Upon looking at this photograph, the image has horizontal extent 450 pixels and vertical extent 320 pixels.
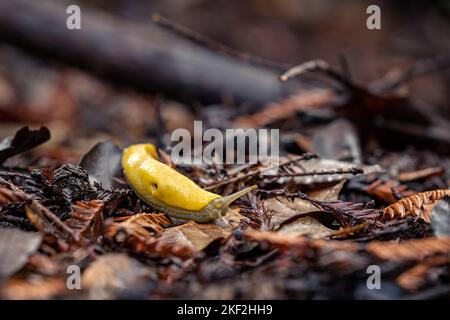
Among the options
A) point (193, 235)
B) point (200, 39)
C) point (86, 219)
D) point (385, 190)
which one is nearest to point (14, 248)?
point (86, 219)

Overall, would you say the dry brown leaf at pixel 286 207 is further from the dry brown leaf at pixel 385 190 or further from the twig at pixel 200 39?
the twig at pixel 200 39

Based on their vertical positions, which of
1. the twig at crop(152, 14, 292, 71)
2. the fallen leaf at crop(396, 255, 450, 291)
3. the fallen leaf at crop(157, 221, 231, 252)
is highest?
the twig at crop(152, 14, 292, 71)

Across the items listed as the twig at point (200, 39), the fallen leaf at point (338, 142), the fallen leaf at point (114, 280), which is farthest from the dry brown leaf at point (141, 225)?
the twig at point (200, 39)

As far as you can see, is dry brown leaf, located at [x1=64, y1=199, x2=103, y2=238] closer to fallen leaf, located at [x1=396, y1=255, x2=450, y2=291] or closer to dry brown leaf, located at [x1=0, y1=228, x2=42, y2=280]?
dry brown leaf, located at [x1=0, y1=228, x2=42, y2=280]

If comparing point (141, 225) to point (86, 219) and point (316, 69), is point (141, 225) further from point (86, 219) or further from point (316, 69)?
point (316, 69)

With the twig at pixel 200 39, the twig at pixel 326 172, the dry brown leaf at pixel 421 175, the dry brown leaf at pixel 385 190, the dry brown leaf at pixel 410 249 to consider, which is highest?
the twig at pixel 200 39

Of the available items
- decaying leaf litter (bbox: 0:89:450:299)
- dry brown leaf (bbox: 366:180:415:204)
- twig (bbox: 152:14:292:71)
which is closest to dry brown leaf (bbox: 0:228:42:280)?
decaying leaf litter (bbox: 0:89:450:299)
